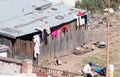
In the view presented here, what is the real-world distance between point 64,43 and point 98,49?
2.22 metres

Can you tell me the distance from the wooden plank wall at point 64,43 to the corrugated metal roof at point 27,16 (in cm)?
73

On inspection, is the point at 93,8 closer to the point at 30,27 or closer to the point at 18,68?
the point at 30,27

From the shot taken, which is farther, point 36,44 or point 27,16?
point 27,16

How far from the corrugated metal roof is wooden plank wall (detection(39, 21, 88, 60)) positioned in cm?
73

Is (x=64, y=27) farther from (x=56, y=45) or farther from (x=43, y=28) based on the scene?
(x=43, y=28)

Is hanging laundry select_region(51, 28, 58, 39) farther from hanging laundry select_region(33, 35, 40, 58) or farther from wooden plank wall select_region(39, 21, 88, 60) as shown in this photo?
hanging laundry select_region(33, 35, 40, 58)

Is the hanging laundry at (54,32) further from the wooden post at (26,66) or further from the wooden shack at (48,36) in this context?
the wooden post at (26,66)

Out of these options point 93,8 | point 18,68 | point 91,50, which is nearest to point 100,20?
point 93,8

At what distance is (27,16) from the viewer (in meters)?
24.4

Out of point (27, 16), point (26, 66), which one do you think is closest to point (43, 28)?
point (27, 16)

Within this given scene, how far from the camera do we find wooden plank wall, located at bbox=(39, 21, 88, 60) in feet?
77.9

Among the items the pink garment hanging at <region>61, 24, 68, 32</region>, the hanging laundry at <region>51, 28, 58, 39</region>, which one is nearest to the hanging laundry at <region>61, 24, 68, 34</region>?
the pink garment hanging at <region>61, 24, 68, 32</region>

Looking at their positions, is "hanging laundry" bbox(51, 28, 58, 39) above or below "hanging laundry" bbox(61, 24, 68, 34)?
below

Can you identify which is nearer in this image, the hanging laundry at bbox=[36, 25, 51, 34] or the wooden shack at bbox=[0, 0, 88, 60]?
the wooden shack at bbox=[0, 0, 88, 60]
